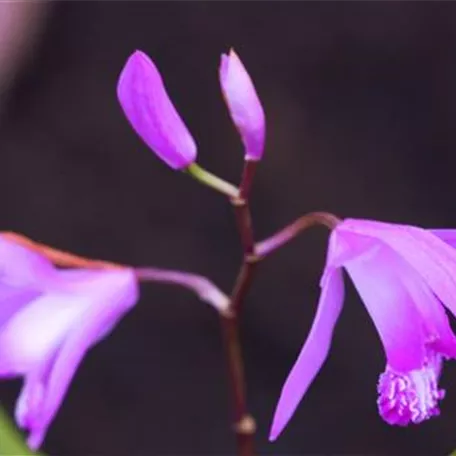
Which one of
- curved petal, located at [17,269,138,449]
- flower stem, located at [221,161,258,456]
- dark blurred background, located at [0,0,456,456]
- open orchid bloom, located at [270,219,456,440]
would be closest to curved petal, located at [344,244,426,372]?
open orchid bloom, located at [270,219,456,440]

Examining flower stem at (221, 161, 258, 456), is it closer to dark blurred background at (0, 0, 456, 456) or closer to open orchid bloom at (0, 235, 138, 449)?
open orchid bloom at (0, 235, 138, 449)

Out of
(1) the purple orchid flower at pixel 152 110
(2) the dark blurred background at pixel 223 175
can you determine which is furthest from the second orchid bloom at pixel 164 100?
(2) the dark blurred background at pixel 223 175

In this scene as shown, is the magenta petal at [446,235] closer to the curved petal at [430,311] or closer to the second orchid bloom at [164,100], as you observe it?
the curved petal at [430,311]

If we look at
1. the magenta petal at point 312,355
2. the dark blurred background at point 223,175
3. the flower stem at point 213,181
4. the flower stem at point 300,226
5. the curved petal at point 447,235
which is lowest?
the dark blurred background at point 223,175

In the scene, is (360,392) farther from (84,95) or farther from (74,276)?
(74,276)

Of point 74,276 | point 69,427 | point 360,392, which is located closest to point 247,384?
point 360,392

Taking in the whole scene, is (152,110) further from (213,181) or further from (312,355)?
(312,355)
